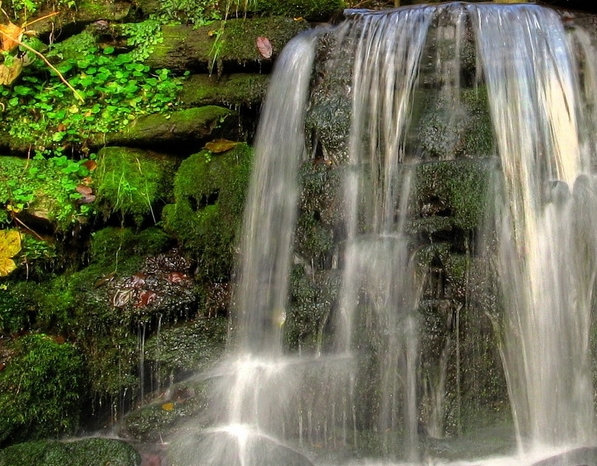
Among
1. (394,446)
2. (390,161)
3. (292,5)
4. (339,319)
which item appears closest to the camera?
(394,446)

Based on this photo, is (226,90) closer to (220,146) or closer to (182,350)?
(220,146)

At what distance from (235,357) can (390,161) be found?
175 centimetres

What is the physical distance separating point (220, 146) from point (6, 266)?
1835mm

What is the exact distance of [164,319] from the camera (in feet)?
14.6

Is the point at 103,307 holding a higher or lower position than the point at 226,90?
lower

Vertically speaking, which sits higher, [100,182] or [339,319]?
[100,182]

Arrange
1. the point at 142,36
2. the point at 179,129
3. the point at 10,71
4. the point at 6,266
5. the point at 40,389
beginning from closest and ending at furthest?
1. the point at 40,389
2. the point at 6,266
3. the point at 179,129
4. the point at 10,71
5. the point at 142,36

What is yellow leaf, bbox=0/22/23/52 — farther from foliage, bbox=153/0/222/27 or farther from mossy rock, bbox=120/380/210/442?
mossy rock, bbox=120/380/210/442

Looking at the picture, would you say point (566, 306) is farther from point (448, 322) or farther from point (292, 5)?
point (292, 5)

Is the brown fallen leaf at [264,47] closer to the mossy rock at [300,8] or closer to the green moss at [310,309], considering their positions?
the mossy rock at [300,8]

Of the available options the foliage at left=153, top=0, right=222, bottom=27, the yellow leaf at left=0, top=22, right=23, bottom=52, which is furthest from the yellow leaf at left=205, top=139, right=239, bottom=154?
the yellow leaf at left=0, top=22, right=23, bottom=52

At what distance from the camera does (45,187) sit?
4.90 m

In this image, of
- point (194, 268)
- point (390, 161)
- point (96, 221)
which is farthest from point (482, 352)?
point (96, 221)

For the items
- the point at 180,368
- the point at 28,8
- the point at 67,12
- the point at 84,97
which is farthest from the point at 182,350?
the point at 28,8
